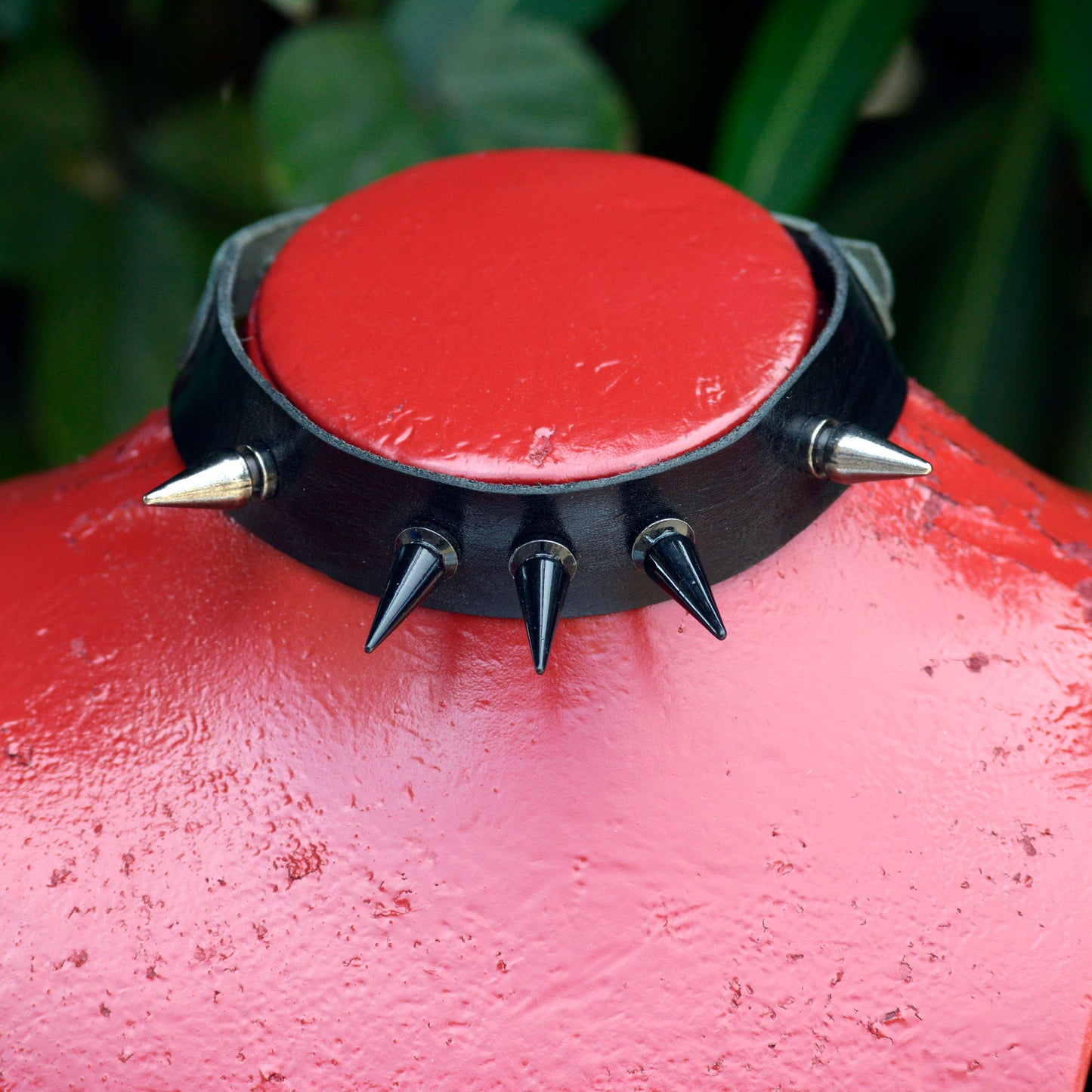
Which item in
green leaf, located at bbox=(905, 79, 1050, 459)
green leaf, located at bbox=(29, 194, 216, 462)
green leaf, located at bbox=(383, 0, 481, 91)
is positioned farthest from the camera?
green leaf, located at bbox=(29, 194, 216, 462)

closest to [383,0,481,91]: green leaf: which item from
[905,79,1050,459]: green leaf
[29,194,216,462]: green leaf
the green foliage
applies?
the green foliage

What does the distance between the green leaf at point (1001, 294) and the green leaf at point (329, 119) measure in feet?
1.90

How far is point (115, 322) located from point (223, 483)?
42.5 inches

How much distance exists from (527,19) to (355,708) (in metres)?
0.78

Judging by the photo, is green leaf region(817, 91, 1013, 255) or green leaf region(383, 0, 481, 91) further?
green leaf region(817, 91, 1013, 255)

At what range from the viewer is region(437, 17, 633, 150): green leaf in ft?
Result: 3.15

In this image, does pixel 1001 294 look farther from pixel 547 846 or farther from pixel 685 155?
pixel 547 846

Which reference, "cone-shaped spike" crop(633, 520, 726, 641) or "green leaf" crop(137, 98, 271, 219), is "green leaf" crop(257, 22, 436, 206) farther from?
"cone-shaped spike" crop(633, 520, 726, 641)

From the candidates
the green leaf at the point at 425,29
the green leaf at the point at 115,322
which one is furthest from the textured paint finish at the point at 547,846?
the green leaf at the point at 115,322

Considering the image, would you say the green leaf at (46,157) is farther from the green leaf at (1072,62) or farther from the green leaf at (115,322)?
A: the green leaf at (1072,62)

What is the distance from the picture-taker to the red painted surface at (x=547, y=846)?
0.36 m

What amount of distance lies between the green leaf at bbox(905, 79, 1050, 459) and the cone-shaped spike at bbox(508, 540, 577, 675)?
93 centimetres

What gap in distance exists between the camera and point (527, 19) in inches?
38.3

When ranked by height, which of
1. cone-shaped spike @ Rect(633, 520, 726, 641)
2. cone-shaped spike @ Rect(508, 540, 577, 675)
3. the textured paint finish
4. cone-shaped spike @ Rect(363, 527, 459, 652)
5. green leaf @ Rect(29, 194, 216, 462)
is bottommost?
green leaf @ Rect(29, 194, 216, 462)
